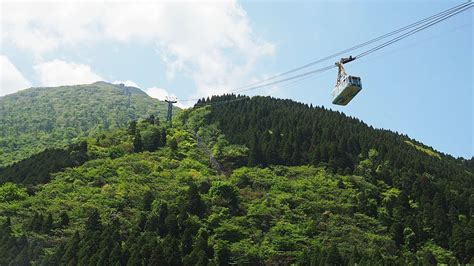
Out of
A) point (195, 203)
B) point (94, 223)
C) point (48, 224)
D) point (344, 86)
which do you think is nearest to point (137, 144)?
point (195, 203)

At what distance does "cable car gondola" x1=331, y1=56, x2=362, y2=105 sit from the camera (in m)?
27.4

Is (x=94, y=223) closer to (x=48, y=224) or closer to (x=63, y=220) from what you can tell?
(x=63, y=220)

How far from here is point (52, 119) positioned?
156m

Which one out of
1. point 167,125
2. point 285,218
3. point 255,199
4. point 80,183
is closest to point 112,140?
point 167,125

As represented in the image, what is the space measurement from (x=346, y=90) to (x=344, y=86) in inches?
8.3

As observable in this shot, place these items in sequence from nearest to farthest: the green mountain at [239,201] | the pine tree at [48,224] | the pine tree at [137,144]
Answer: the green mountain at [239,201] < the pine tree at [48,224] < the pine tree at [137,144]

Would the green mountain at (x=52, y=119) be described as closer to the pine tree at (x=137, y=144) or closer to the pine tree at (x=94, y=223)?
the pine tree at (x=137, y=144)

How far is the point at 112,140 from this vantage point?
91250 millimetres

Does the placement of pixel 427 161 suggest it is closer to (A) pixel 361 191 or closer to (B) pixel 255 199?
(A) pixel 361 191

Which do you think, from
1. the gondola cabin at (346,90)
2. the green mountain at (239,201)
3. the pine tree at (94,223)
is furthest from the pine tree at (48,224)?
the gondola cabin at (346,90)

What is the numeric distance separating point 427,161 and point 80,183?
167 ft

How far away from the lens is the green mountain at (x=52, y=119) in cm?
12067

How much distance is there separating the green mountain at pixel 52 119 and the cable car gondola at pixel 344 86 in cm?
8430

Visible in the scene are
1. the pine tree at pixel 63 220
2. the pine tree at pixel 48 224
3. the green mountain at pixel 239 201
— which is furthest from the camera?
the pine tree at pixel 63 220
